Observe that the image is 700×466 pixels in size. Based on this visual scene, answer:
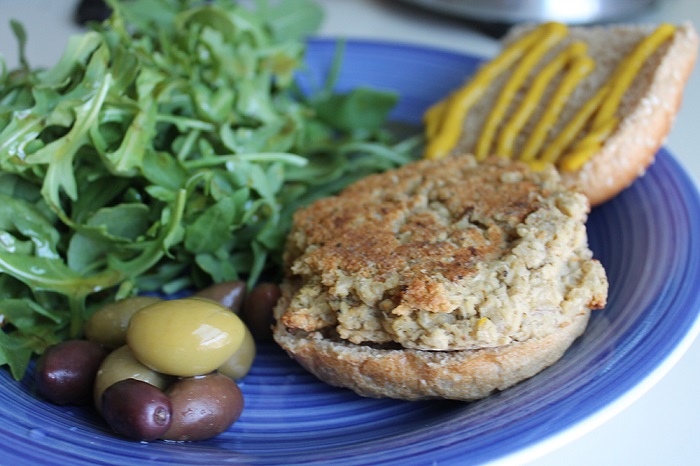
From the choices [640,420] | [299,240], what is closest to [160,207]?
[299,240]

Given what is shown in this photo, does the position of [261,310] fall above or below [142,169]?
below

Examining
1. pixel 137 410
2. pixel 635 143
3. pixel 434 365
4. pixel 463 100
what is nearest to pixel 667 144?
pixel 635 143

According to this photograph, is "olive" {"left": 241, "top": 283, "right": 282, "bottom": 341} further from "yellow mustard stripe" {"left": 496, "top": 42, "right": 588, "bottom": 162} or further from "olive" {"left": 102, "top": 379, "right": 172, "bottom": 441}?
"yellow mustard stripe" {"left": 496, "top": 42, "right": 588, "bottom": 162}

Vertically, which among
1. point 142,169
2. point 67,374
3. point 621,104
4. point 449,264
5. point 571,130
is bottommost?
point 67,374

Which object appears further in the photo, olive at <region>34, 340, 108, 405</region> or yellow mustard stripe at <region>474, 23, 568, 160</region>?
yellow mustard stripe at <region>474, 23, 568, 160</region>

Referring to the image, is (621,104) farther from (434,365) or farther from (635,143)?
(434,365)

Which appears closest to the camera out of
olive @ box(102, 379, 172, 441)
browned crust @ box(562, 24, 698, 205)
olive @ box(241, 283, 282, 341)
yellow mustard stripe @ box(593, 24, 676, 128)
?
olive @ box(102, 379, 172, 441)

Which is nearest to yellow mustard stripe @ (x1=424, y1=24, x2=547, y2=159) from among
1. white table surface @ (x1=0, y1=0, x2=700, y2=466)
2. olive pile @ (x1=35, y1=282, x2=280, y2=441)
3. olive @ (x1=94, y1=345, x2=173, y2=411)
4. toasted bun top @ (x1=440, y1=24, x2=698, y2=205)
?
toasted bun top @ (x1=440, y1=24, x2=698, y2=205)
